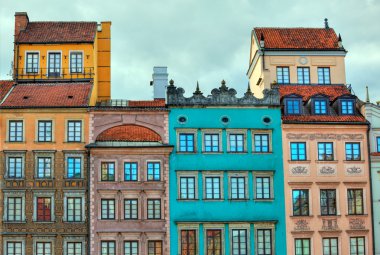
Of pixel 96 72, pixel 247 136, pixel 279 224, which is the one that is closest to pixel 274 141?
pixel 247 136

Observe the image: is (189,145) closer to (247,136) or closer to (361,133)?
(247,136)

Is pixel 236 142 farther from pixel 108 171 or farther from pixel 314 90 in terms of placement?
pixel 108 171

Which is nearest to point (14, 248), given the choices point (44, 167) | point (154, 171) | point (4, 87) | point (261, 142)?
point (44, 167)

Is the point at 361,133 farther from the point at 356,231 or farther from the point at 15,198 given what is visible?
the point at 15,198

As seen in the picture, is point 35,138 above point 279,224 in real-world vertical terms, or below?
above

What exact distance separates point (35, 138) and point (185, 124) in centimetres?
1037

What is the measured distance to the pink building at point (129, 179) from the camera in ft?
165

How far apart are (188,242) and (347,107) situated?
49.7 ft

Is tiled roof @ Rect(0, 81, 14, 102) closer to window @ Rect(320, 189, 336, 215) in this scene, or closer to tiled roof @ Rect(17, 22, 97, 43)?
tiled roof @ Rect(17, 22, 97, 43)

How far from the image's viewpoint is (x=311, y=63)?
5791cm

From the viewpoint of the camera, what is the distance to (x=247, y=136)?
173 feet

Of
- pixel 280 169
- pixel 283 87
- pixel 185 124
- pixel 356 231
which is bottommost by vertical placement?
pixel 356 231

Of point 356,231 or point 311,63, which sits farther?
point 311,63

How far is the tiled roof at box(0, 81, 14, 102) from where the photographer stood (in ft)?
177
